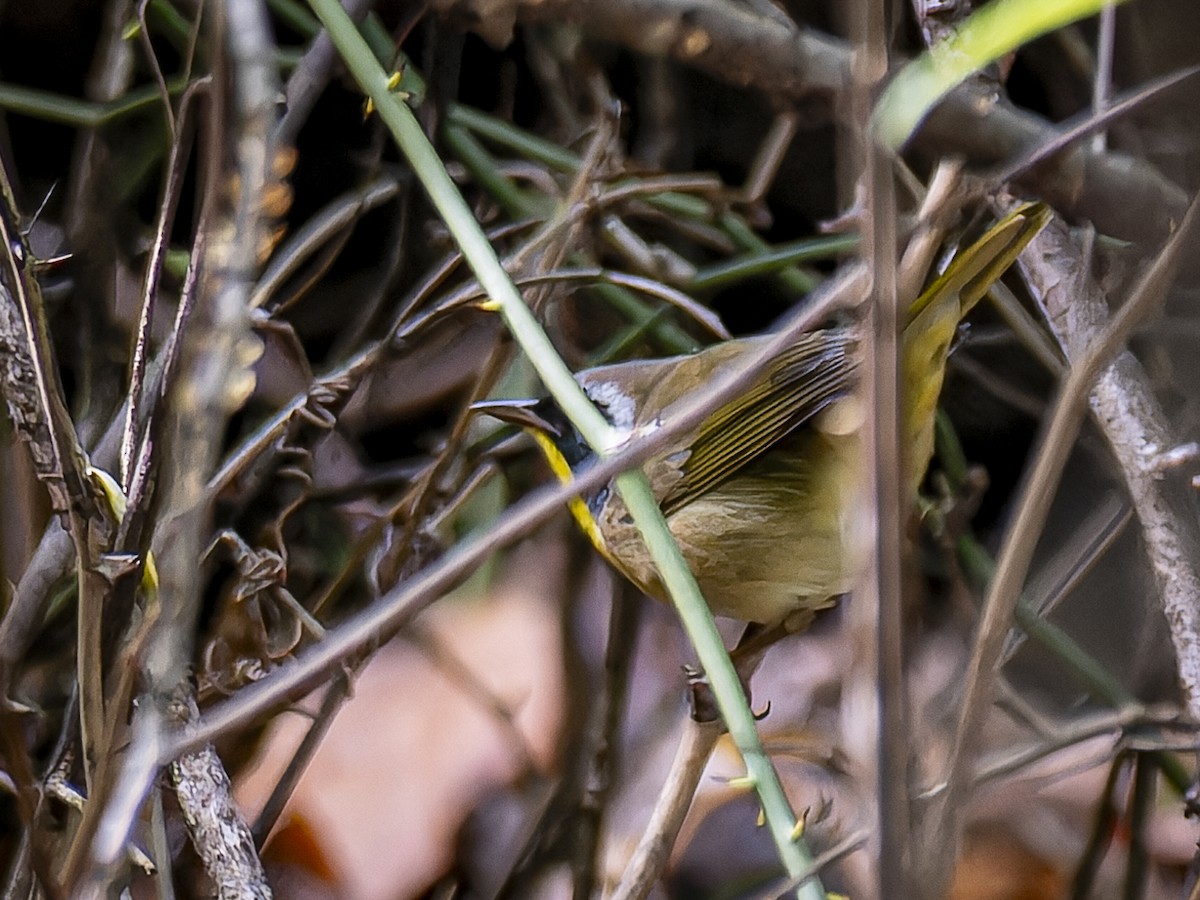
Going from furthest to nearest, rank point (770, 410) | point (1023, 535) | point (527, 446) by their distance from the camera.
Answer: point (527, 446) → point (770, 410) → point (1023, 535)

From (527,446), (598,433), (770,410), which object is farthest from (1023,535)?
(527,446)

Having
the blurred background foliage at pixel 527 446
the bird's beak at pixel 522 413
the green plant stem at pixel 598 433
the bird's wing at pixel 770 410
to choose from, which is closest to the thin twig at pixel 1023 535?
the green plant stem at pixel 598 433

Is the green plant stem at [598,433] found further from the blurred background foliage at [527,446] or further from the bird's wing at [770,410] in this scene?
the bird's wing at [770,410]

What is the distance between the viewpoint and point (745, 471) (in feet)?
4.70

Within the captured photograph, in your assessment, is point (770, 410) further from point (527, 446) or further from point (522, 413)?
point (527, 446)

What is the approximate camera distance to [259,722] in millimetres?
1333

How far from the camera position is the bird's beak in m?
1.36

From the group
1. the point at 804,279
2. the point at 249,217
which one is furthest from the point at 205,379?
the point at 804,279

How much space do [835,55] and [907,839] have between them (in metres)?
0.83

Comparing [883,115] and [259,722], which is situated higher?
[883,115]

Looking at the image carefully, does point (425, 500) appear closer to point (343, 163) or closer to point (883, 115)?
point (883, 115)

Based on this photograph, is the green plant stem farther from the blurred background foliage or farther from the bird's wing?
the bird's wing

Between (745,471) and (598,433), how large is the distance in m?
0.72

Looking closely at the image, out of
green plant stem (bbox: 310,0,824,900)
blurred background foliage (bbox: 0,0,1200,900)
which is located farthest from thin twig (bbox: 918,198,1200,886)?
blurred background foliage (bbox: 0,0,1200,900)
